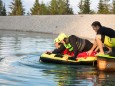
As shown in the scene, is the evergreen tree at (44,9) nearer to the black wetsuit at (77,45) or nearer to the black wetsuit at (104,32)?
the black wetsuit at (77,45)

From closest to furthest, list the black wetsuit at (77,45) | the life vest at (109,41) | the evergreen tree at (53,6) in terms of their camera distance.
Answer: the life vest at (109,41), the black wetsuit at (77,45), the evergreen tree at (53,6)

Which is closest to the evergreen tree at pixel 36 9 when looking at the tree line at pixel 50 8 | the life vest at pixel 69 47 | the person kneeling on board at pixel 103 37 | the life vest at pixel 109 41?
the tree line at pixel 50 8

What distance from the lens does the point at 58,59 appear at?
14125mm

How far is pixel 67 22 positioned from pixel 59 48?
31582 millimetres

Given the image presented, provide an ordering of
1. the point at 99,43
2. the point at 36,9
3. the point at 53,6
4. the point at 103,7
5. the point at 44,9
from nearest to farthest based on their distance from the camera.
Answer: the point at 99,43, the point at 103,7, the point at 36,9, the point at 53,6, the point at 44,9

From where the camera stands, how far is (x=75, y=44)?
13.9 meters

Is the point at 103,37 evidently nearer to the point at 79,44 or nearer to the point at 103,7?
the point at 79,44

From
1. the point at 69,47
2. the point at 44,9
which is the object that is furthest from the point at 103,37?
the point at 44,9

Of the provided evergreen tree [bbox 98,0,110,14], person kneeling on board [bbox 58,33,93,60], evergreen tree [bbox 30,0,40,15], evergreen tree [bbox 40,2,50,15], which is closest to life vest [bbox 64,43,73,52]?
person kneeling on board [bbox 58,33,93,60]

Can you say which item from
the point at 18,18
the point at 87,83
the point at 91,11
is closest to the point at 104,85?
the point at 87,83

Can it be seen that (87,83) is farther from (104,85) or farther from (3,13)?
(3,13)

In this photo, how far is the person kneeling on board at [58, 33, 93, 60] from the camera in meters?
13.8

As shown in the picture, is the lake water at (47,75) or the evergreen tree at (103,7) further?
the evergreen tree at (103,7)

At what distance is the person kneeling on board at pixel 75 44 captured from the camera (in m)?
13.8
